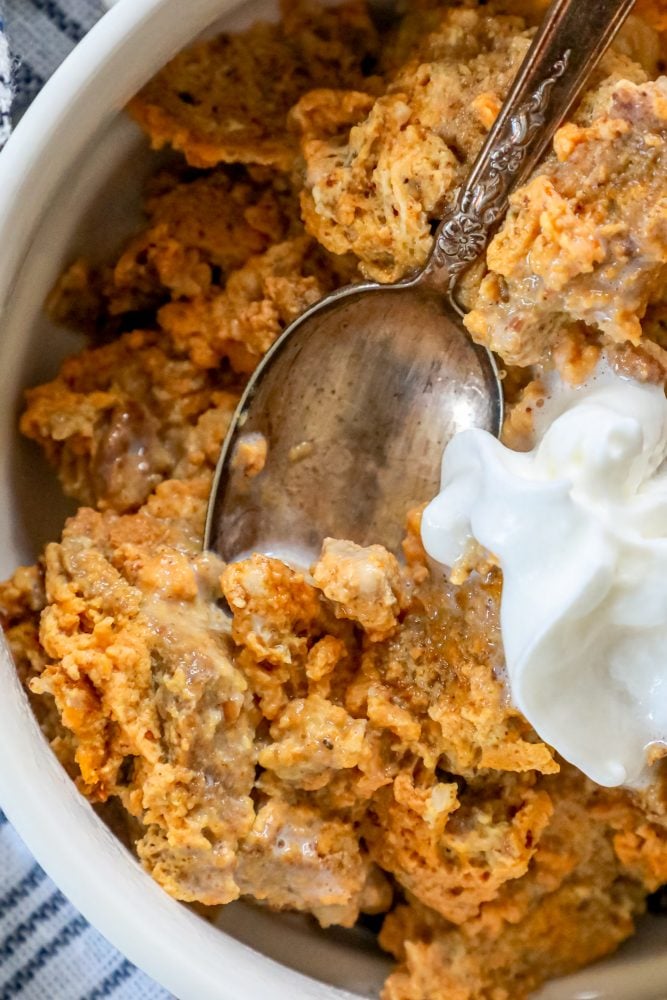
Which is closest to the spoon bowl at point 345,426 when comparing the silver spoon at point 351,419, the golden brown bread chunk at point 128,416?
the silver spoon at point 351,419

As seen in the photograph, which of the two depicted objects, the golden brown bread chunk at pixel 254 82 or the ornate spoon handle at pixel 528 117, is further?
the golden brown bread chunk at pixel 254 82

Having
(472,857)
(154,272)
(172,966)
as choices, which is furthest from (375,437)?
(172,966)

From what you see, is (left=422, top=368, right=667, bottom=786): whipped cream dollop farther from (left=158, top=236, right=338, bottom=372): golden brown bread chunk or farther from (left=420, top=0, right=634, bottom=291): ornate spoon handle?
(left=158, top=236, right=338, bottom=372): golden brown bread chunk

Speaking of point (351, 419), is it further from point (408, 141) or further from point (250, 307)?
point (408, 141)

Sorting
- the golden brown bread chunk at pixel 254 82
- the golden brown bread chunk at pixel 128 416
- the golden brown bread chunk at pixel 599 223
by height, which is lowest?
the golden brown bread chunk at pixel 128 416

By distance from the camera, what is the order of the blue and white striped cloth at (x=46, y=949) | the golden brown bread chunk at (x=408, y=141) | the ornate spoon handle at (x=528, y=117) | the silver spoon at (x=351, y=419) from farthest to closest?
the blue and white striped cloth at (x=46, y=949) < the silver spoon at (x=351, y=419) < the golden brown bread chunk at (x=408, y=141) < the ornate spoon handle at (x=528, y=117)

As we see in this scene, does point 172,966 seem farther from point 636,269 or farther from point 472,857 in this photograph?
point 636,269

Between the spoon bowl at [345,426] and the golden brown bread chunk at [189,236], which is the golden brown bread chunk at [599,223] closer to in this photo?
the spoon bowl at [345,426]

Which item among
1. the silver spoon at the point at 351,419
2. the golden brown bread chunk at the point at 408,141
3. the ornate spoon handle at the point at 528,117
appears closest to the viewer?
the ornate spoon handle at the point at 528,117
